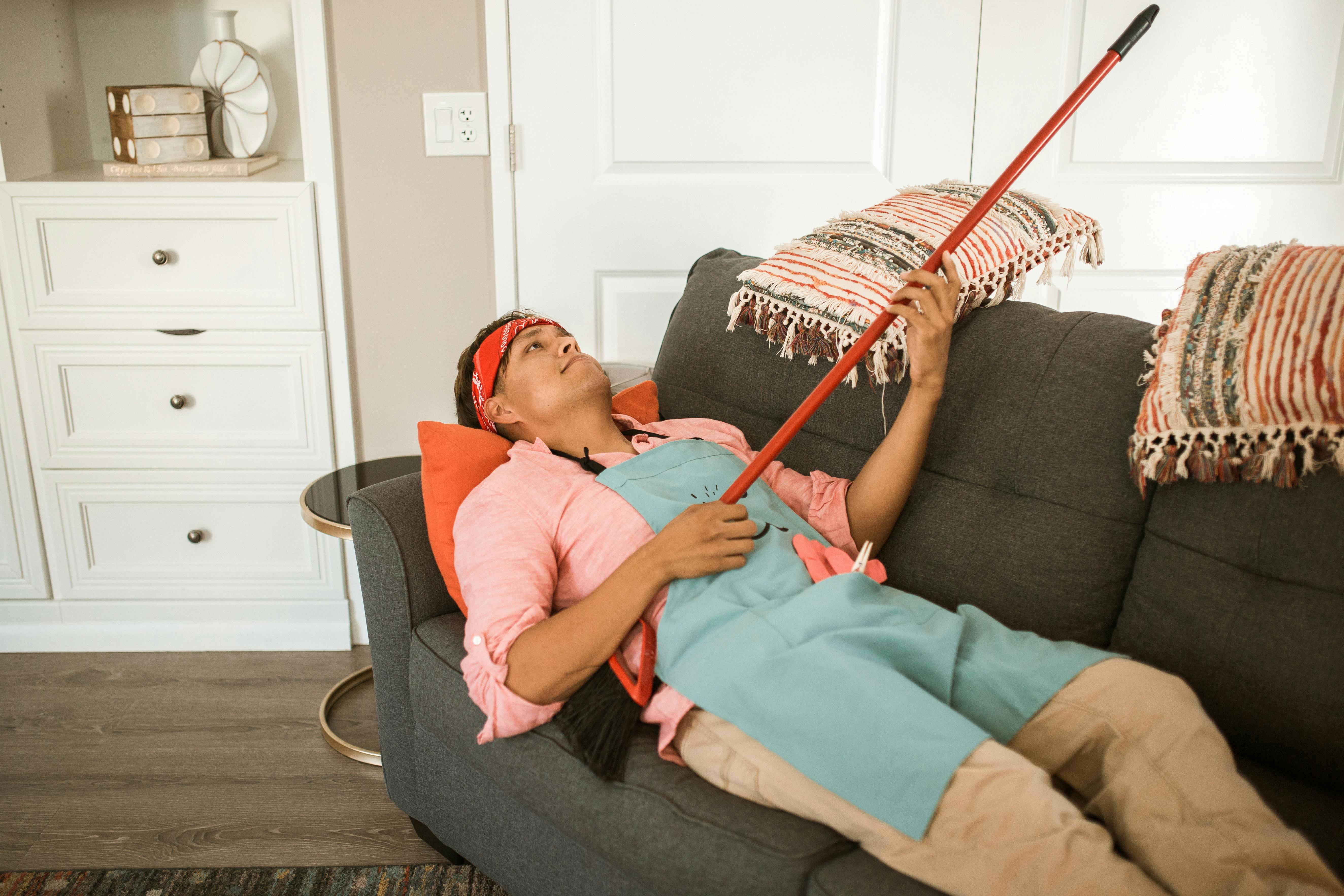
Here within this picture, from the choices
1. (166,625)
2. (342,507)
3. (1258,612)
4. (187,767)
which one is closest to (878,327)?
(1258,612)

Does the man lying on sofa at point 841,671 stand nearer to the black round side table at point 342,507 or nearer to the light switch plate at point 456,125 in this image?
the black round side table at point 342,507

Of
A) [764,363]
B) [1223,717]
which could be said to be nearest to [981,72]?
[764,363]

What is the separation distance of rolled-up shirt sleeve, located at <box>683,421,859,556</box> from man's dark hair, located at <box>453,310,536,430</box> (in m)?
0.35

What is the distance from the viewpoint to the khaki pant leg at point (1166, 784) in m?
0.88

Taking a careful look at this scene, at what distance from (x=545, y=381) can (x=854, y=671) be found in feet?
2.22

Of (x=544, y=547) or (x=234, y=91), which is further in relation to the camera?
(x=234, y=91)

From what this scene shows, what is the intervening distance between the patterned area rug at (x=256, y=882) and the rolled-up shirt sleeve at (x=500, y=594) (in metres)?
0.47

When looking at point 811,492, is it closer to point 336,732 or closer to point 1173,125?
point 336,732

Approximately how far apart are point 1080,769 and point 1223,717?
22cm

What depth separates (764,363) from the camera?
166 centimetres

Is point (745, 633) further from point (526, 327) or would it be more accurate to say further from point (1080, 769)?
point (526, 327)

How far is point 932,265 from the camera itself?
1.28 m

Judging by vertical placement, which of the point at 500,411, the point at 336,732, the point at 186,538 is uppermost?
the point at 500,411

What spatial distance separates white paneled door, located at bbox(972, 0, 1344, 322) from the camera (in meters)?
2.05
